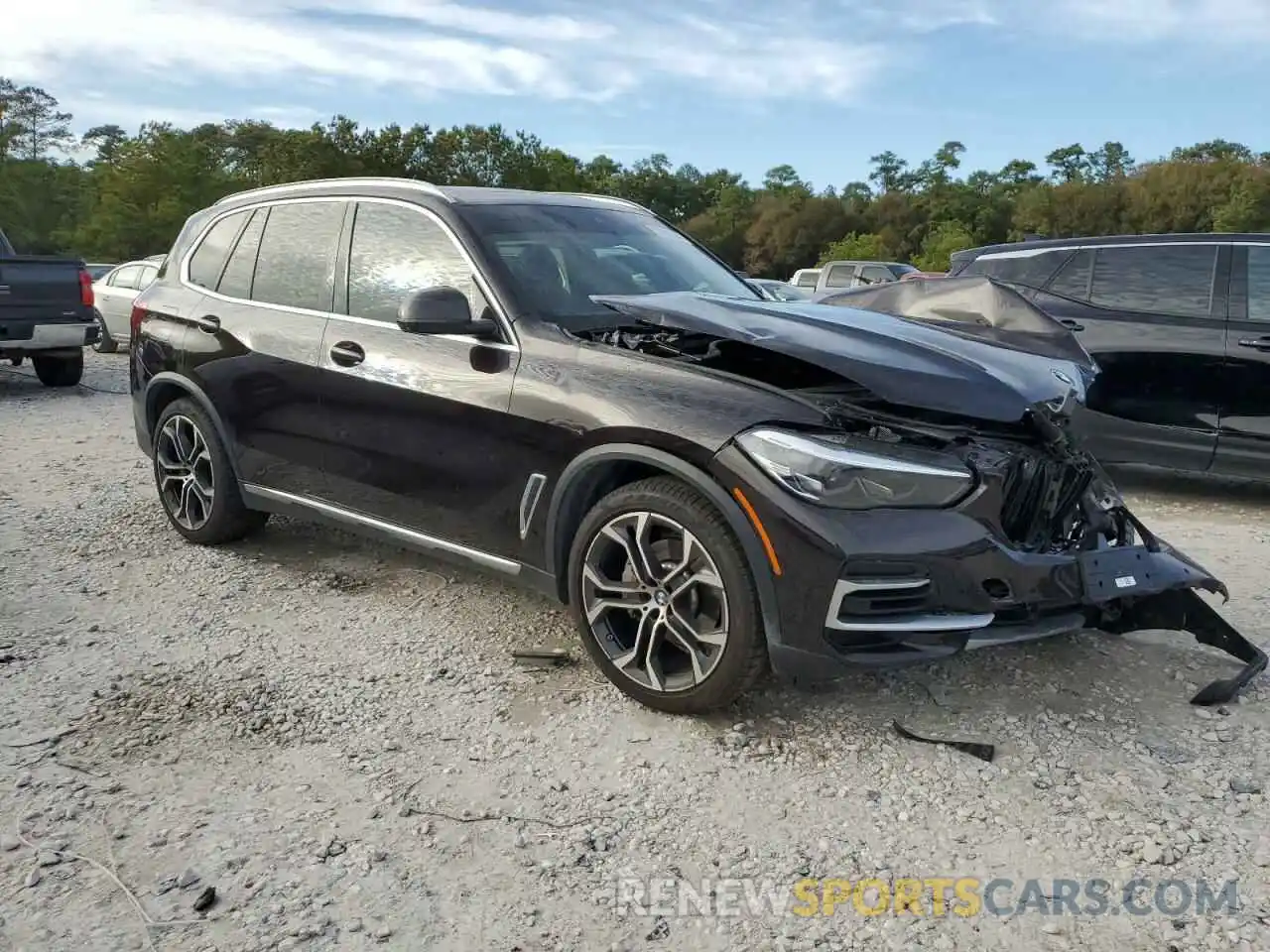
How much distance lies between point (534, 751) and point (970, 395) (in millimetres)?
1752

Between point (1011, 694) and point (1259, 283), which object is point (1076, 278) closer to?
point (1259, 283)

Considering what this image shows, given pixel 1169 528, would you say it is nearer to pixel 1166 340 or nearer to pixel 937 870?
pixel 1166 340

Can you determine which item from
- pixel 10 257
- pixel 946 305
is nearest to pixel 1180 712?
pixel 946 305

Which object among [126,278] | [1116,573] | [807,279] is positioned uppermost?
[807,279]

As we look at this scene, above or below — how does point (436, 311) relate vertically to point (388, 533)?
above

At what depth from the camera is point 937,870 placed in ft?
8.67

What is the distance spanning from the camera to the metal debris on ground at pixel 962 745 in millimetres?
3201

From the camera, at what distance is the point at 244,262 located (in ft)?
16.6

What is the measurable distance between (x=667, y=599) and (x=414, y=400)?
1.38 meters

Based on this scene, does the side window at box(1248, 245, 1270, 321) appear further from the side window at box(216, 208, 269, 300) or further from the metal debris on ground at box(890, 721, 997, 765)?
the side window at box(216, 208, 269, 300)

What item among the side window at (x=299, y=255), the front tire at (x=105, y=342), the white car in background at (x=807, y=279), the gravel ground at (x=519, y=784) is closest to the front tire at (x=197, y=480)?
the gravel ground at (x=519, y=784)

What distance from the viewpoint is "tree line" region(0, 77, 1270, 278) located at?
5769 centimetres

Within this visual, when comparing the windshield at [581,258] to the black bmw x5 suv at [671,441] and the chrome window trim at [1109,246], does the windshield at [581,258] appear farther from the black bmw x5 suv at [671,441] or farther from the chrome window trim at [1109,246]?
the chrome window trim at [1109,246]

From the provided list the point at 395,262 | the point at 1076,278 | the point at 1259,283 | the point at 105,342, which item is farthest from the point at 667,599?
the point at 105,342
